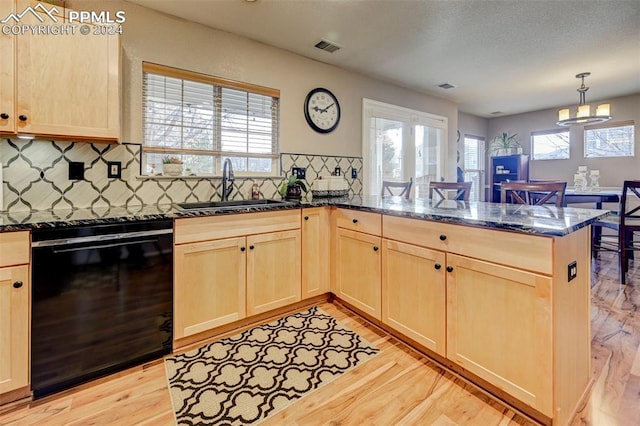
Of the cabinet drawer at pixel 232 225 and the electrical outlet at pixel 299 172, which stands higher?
the electrical outlet at pixel 299 172

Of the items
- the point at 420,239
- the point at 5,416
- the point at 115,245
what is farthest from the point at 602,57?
the point at 5,416

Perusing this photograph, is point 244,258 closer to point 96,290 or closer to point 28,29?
point 96,290

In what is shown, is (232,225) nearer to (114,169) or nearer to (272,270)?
(272,270)

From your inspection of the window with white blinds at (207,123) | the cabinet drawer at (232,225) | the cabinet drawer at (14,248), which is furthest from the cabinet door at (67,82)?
the cabinet drawer at (232,225)

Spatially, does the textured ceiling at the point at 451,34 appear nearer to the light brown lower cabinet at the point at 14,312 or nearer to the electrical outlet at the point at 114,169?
the electrical outlet at the point at 114,169

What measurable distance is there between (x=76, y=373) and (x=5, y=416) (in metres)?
0.29

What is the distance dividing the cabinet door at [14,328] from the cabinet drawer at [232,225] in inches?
29.0

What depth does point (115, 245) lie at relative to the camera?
1.71 metres

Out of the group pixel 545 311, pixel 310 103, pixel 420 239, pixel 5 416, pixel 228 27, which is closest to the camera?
pixel 545 311

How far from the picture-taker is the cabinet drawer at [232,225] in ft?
6.46

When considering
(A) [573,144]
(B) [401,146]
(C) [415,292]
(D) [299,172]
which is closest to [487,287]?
(C) [415,292]

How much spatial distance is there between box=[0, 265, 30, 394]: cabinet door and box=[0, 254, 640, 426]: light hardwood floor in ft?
0.55

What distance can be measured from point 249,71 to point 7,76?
171 cm

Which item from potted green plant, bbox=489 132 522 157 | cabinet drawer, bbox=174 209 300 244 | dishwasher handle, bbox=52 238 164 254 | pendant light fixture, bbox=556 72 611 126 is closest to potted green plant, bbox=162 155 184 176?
cabinet drawer, bbox=174 209 300 244
